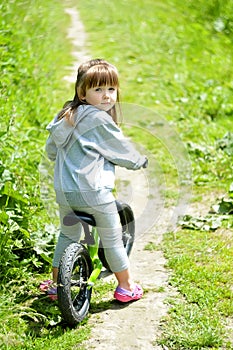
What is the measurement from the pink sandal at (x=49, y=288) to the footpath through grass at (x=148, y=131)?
0.20 feet

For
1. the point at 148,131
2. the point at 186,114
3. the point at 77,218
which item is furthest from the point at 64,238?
the point at 186,114

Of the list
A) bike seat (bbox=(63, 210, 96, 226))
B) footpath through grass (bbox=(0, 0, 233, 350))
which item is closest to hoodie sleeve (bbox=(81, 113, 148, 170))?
bike seat (bbox=(63, 210, 96, 226))

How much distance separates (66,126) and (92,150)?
214mm

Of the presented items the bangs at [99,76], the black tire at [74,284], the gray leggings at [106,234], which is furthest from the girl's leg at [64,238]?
the bangs at [99,76]

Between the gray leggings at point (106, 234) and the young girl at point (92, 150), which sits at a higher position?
the young girl at point (92, 150)

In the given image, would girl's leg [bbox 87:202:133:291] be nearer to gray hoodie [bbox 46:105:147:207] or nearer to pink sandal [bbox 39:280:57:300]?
gray hoodie [bbox 46:105:147:207]

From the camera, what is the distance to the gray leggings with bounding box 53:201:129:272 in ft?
13.8

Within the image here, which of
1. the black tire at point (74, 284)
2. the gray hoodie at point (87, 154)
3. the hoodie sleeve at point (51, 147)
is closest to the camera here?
the black tire at point (74, 284)

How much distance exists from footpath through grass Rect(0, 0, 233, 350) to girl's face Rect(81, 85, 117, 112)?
926 mm

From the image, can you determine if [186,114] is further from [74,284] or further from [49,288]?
[74,284]

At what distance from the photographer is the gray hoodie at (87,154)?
413cm

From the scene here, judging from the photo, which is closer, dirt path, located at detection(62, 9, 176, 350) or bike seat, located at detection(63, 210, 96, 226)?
dirt path, located at detection(62, 9, 176, 350)

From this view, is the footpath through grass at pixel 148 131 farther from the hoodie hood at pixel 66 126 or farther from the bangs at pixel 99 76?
the bangs at pixel 99 76

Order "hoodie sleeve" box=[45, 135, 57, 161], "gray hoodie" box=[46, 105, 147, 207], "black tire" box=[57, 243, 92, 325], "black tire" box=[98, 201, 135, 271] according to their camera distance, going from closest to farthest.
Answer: "black tire" box=[57, 243, 92, 325] → "gray hoodie" box=[46, 105, 147, 207] → "hoodie sleeve" box=[45, 135, 57, 161] → "black tire" box=[98, 201, 135, 271]
